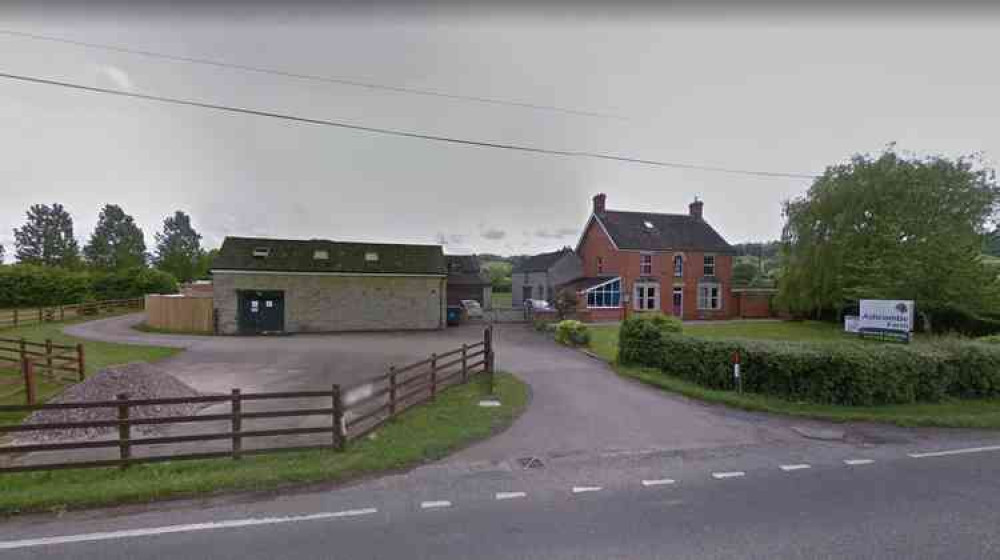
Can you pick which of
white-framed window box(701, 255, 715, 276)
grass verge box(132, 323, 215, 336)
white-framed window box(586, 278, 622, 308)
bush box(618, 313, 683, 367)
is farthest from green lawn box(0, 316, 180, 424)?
white-framed window box(701, 255, 715, 276)

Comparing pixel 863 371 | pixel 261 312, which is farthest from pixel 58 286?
pixel 863 371

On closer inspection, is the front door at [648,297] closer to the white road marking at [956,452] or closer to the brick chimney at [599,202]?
the brick chimney at [599,202]

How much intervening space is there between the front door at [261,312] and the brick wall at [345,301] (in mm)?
290

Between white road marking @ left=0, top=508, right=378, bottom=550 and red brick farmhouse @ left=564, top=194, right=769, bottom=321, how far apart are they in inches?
961

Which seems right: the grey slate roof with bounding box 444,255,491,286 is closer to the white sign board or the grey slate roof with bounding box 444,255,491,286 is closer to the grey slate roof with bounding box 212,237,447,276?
the grey slate roof with bounding box 212,237,447,276

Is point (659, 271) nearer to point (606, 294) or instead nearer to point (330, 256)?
point (606, 294)

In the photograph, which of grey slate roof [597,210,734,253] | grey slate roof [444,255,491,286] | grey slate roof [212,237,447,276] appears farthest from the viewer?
grey slate roof [444,255,491,286]

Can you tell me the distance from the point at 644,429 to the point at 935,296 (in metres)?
17.8

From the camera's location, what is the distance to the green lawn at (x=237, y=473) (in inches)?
178

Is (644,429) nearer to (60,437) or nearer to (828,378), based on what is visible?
(828,378)

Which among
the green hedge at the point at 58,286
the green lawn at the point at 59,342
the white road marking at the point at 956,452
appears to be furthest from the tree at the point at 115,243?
the white road marking at the point at 956,452

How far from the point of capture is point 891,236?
1803cm

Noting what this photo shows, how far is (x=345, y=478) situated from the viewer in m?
5.14

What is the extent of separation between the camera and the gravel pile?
6.82 m
